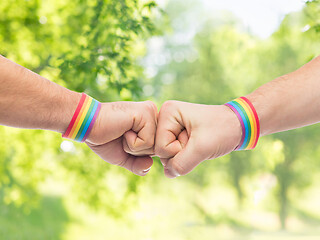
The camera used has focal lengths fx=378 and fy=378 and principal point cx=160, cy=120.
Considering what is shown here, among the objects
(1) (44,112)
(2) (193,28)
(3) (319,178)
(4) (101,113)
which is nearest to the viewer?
(1) (44,112)

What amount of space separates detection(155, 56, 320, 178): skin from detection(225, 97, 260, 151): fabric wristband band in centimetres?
3

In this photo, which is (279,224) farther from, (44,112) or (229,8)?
(44,112)

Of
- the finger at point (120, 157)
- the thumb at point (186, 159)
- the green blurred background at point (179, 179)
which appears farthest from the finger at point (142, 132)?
the green blurred background at point (179, 179)

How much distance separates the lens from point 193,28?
58.5 ft

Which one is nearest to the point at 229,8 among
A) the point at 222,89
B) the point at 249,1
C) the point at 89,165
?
the point at 249,1

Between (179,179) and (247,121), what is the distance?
48.1 ft

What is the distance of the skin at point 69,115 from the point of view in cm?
177

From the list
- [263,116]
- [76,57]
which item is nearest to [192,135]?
[263,116]

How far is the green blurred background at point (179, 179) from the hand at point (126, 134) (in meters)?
1.53

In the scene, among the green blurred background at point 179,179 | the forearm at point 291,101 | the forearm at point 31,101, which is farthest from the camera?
the green blurred background at point 179,179

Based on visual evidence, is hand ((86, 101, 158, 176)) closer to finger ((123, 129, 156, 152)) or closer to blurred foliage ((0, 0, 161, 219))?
finger ((123, 129, 156, 152))

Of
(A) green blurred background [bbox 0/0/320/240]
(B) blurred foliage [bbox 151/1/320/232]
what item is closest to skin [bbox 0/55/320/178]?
(A) green blurred background [bbox 0/0/320/240]

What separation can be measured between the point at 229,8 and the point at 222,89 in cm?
544

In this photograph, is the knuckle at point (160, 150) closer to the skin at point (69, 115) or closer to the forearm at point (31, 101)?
the skin at point (69, 115)
